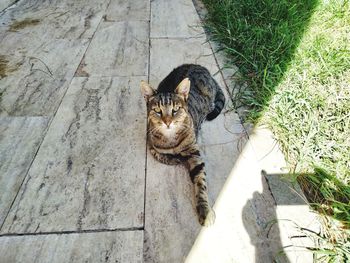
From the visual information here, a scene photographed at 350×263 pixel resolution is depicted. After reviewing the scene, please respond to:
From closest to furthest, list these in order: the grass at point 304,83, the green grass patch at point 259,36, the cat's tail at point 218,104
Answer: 1. the grass at point 304,83
2. the cat's tail at point 218,104
3. the green grass patch at point 259,36

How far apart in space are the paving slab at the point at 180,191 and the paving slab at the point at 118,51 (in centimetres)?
112

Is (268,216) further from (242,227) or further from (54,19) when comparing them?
(54,19)

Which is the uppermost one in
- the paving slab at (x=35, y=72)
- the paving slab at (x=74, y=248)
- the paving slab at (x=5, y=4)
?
the paving slab at (x=5, y=4)

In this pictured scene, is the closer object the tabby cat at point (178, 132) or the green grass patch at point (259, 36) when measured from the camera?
the tabby cat at point (178, 132)

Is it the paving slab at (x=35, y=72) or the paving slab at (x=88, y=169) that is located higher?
the paving slab at (x=35, y=72)

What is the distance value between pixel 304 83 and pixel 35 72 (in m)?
2.62

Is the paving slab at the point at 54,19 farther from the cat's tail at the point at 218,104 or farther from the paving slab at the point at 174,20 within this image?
the cat's tail at the point at 218,104

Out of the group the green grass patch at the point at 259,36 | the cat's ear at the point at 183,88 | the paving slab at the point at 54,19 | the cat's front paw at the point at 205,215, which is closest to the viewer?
the cat's front paw at the point at 205,215

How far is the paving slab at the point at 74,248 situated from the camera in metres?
1.38

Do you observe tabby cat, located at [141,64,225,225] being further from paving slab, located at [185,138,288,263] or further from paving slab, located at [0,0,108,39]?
paving slab, located at [0,0,108,39]

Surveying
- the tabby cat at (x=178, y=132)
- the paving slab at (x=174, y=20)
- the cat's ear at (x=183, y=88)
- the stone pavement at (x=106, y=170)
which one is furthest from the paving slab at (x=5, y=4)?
the cat's ear at (x=183, y=88)

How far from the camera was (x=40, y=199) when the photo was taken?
165 cm

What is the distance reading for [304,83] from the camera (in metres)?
2.25

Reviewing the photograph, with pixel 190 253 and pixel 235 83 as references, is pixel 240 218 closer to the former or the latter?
pixel 190 253
